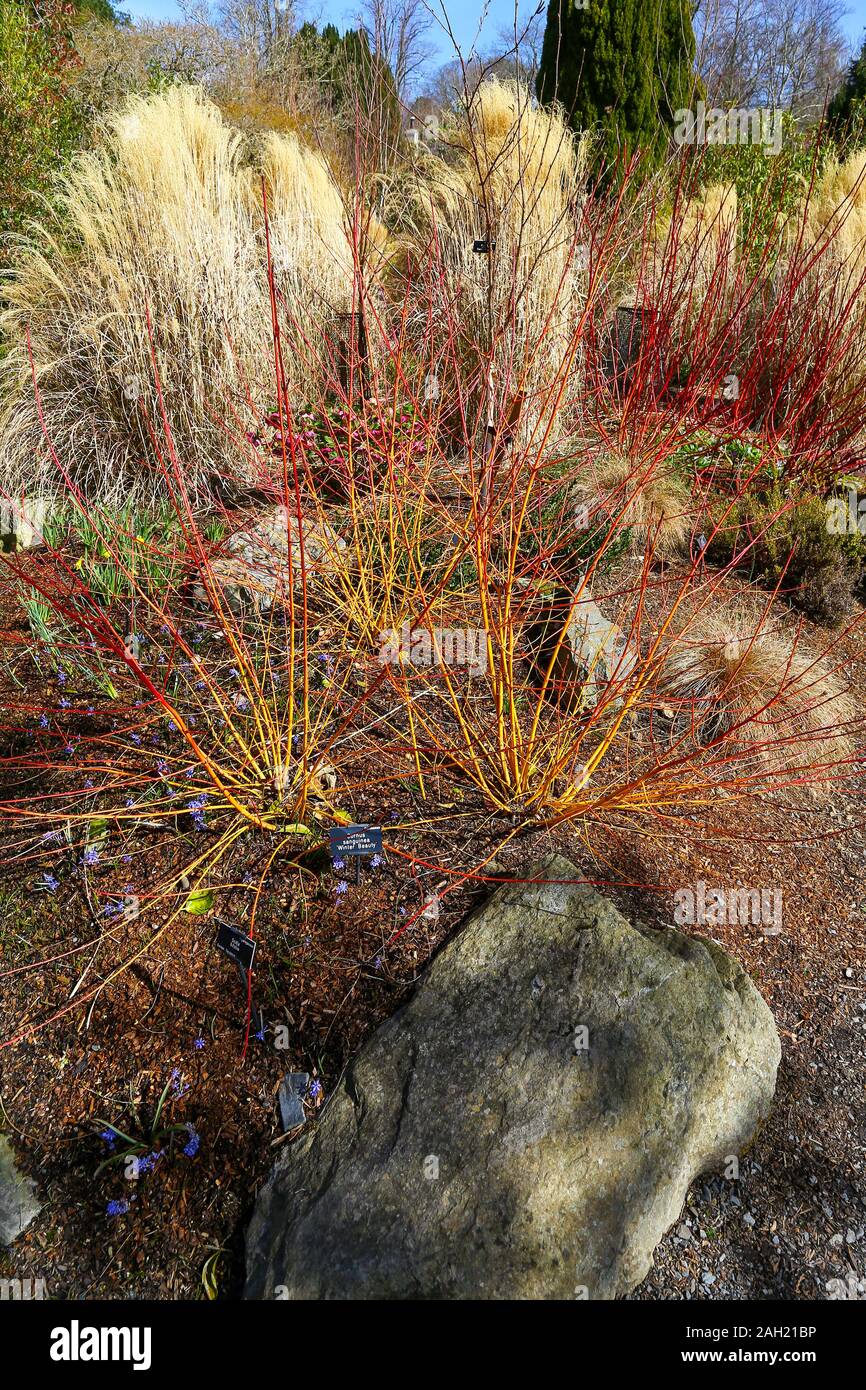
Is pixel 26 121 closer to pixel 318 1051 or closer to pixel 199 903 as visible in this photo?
pixel 199 903

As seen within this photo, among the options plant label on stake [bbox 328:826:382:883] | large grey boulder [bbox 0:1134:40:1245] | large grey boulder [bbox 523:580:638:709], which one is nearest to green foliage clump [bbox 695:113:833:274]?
large grey boulder [bbox 523:580:638:709]

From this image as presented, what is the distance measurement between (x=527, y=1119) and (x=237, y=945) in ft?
2.32

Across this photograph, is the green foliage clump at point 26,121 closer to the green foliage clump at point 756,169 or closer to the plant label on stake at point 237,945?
the green foliage clump at point 756,169

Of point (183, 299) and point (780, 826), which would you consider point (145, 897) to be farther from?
point (183, 299)

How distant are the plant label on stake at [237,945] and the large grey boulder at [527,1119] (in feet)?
1.05

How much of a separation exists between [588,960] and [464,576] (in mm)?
1667

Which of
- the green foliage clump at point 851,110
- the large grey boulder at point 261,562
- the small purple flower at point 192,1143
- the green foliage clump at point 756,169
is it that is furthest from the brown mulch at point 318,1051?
the green foliage clump at point 851,110

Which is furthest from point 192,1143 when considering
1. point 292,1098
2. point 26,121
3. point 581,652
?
point 26,121

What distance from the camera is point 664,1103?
1519 mm

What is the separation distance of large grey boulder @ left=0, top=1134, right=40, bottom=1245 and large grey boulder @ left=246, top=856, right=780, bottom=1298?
48cm

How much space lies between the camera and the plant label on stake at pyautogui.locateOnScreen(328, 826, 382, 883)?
182 centimetres

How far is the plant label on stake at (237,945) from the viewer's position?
172 cm

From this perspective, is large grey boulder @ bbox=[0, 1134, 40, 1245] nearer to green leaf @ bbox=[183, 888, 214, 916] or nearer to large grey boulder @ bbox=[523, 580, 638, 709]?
green leaf @ bbox=[183, 888, 214, 916]
